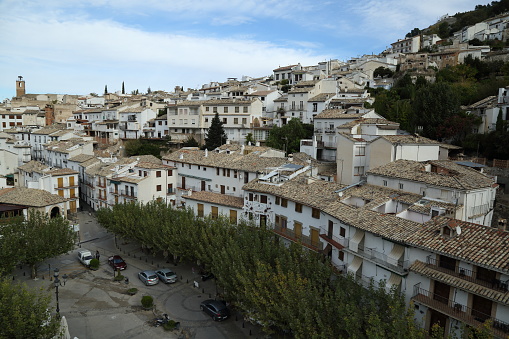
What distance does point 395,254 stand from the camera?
63.5 feet

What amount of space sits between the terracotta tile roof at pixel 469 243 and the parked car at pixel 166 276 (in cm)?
2100

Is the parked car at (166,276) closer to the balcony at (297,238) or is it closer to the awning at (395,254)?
the balcony at (297,238)

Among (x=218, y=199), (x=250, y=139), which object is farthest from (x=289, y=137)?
(x=218, y=199)

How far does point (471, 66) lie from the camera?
64625 millimetres

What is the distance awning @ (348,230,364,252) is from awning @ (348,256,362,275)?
68 centimetres

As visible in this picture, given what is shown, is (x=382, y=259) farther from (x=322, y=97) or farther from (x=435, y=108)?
(x=322, y=97)

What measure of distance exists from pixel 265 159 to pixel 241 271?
1879 cm

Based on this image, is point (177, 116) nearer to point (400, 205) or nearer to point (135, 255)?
point (135, 255)

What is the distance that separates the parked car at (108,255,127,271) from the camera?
111 ft

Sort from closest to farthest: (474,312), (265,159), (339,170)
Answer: (474,312) → (339,170) → (265,159)

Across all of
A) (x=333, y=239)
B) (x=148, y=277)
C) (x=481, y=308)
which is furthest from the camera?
(x=148, y=277)

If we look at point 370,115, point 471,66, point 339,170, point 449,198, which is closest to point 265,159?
point 339,170

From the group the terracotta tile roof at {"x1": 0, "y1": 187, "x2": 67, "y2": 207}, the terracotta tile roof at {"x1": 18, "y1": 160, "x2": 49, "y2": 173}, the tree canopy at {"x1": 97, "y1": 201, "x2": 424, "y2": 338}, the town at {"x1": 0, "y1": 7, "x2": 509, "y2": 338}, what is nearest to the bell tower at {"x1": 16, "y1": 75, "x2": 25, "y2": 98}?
the town at {"x1": 0, "y1": 7, "x2": 509, "y2": 338}

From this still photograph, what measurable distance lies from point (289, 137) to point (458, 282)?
3786 cm
